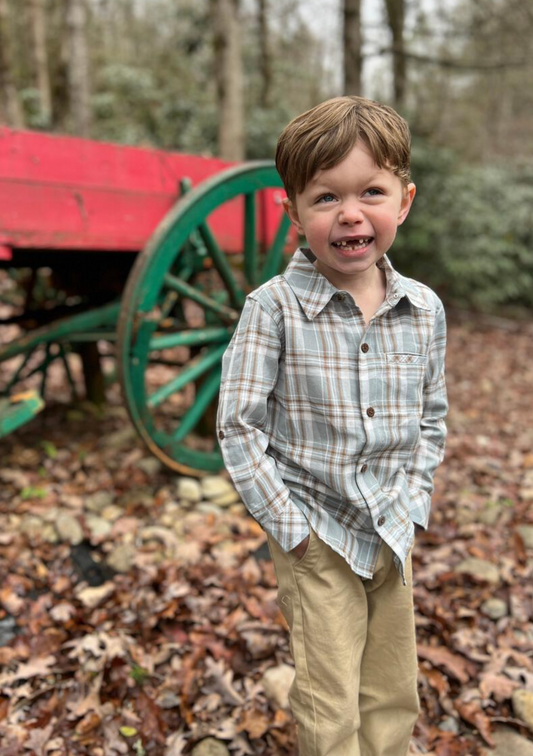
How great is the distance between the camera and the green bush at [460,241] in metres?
7.81

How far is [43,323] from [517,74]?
20449 mm

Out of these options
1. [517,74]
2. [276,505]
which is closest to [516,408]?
[276,505]

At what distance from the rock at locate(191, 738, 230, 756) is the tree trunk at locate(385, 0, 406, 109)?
978 cm

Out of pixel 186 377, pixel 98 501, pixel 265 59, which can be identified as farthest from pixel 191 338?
pixel 265 59

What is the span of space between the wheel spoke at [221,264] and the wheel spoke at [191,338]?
0.57 feet

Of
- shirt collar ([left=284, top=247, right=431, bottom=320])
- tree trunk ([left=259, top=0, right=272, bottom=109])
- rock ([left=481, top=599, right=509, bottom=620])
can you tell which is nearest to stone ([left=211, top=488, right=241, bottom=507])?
rock ([left=481, top=599, right=509, bottom=620])

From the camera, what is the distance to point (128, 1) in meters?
18.6

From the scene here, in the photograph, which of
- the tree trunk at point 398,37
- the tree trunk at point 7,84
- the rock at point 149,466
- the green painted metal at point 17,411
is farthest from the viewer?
the tree trunk at point 398,37

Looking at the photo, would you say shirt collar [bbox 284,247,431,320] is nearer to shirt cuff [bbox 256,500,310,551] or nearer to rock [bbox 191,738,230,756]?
shirt cuff [bbox 256,500,310,551]

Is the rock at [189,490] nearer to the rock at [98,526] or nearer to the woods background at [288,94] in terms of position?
the rock at [98,526]

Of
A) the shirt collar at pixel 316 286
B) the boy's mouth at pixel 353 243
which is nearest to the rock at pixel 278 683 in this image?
the shirt collar at pixel 316 286

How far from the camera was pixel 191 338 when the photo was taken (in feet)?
9.71

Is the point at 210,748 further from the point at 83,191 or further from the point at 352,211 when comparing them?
the point at 83,191

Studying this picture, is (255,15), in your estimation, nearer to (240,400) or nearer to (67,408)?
(67,408)
